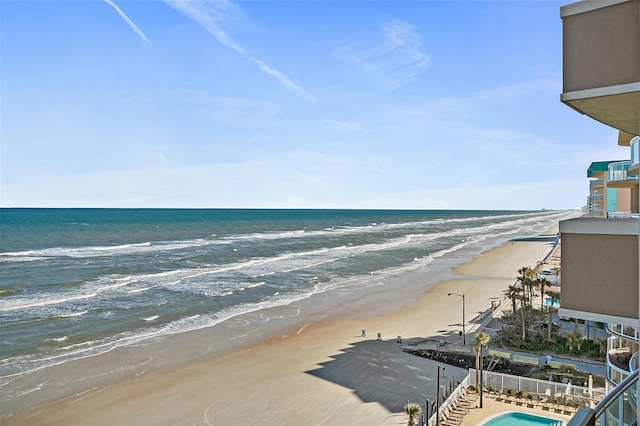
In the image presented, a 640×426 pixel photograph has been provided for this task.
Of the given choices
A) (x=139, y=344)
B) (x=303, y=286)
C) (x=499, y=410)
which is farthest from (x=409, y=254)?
(x=499, y=410)

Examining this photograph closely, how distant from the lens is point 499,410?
771 inches

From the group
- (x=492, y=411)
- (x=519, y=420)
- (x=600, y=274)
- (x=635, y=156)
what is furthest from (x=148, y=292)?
(x=600, y=274)

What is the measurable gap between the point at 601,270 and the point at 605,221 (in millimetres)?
517

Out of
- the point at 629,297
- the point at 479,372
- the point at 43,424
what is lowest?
the point at 43,424

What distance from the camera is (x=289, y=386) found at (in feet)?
77.2

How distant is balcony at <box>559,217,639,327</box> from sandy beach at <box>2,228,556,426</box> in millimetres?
15938

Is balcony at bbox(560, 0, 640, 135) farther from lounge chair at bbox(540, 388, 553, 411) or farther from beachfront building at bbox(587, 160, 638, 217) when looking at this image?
lounge chair at bbox(540, 388, 553, 411)

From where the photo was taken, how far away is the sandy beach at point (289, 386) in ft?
66.8

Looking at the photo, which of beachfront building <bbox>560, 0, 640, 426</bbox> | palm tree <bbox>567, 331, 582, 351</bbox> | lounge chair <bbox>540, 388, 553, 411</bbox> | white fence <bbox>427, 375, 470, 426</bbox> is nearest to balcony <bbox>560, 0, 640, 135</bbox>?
beachfront building <bbox>560, 0, 640, 426</bbox>

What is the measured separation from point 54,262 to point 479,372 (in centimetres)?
5386

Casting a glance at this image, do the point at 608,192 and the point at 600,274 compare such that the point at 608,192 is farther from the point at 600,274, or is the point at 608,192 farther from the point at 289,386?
the point at 600,274

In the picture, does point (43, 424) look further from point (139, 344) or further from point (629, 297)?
point (629, 297)

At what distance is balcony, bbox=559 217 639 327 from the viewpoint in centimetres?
520

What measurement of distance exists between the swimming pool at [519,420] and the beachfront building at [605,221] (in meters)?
14.9
